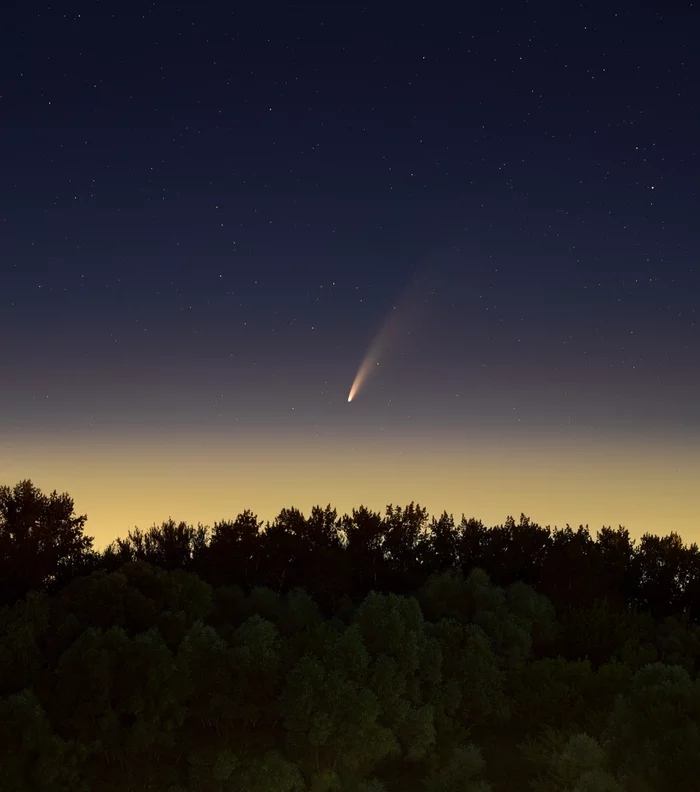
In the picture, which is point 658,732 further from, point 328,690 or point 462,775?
point 328,690

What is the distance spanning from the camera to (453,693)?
112ft

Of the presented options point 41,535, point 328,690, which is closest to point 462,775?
point 328,690

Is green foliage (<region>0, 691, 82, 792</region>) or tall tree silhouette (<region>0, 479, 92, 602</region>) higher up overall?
tall tree silhouette (<region>0, 479, 92, 602</region>)

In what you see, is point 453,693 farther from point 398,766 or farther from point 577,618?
point 577,618

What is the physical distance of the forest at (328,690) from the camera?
93.9ft

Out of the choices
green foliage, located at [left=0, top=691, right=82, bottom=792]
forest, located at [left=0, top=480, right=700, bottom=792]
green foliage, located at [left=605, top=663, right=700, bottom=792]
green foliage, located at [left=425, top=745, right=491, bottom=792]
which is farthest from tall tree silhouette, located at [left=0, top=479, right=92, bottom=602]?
green foliage, located at [left=605, top=663, right=700, bottom=792]

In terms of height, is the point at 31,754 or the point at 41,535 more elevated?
the point at 41,535

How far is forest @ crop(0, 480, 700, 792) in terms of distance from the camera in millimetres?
28625

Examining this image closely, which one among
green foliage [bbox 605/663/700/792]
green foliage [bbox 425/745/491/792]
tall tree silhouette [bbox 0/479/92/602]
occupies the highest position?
tall tree silhouette [bbox 0/479/92/602]

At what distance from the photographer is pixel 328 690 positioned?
30.7 metres

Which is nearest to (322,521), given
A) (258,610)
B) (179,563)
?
(179,563)

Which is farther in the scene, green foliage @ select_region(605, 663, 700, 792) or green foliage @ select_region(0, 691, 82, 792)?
green foliage @ select_region(0, 691, 82, 792)

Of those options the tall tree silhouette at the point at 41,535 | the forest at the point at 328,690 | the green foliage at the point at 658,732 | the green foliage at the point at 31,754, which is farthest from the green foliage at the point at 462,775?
the tall tree silhouette at the point at 41,535

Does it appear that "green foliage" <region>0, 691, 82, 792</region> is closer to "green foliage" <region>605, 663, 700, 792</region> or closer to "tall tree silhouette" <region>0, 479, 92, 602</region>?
"tall tree silhouette" <region>0, 479, 92, 602</region>
